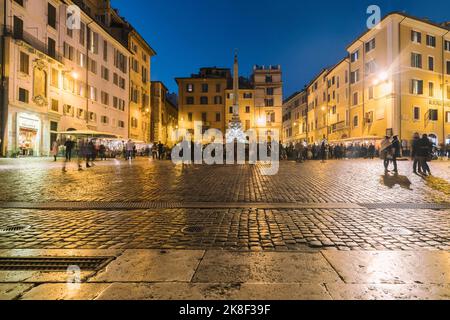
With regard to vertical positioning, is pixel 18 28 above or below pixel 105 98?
above

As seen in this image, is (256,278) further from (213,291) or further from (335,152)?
(335,152)

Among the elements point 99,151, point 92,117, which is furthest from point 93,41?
point 99,151

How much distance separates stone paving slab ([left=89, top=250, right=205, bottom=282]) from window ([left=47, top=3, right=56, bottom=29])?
33.6 m

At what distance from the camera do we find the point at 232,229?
4.97 metres

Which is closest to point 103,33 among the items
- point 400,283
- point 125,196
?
point 125,196

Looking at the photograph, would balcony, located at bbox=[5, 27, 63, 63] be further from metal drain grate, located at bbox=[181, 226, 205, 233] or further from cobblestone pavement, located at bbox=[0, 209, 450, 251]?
metal drain grate, located at bbox=[181, 226, 205, 233]

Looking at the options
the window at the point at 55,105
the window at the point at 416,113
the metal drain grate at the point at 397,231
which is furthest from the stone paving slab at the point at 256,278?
the window at the point at 416,113

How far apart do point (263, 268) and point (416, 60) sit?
139 feet

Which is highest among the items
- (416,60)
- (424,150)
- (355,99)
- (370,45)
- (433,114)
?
(370,45)

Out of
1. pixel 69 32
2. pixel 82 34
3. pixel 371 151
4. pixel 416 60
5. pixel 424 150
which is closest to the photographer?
pixel 424 150

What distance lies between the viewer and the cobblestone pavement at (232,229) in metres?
4.12

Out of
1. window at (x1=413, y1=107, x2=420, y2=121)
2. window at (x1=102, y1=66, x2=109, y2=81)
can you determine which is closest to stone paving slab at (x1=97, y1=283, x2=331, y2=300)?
window at (x1=413, y1=107, x2=420, y2=121)

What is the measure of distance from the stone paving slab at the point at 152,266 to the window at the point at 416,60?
136 ft

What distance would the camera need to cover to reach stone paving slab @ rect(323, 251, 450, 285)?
2930mm
